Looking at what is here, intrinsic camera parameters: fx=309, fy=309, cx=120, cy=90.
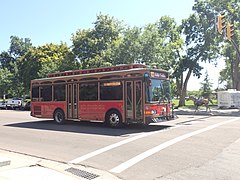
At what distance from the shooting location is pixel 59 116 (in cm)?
1831

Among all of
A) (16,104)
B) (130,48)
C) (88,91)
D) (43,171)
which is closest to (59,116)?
(88,91)

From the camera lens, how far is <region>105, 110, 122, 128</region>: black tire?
15.2 m

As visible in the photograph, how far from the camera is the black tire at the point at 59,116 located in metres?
18.1

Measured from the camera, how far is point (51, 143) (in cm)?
1155

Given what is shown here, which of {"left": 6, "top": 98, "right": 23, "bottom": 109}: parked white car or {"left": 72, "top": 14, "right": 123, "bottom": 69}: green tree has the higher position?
{"left": 72, "top": 14, "right": 123, "bottom": 69}: green tree

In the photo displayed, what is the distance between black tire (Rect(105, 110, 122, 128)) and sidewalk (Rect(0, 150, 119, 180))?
6752 mm

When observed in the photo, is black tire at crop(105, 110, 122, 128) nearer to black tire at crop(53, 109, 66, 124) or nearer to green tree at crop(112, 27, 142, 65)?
black tire at crop(53, 109, 66, 124)

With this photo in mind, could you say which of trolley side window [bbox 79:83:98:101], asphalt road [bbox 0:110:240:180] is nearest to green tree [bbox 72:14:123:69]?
trolley side window [bbox 79:83:98:101]

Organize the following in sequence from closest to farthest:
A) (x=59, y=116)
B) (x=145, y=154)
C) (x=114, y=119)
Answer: (x=145, y=154) → (x=114, y=119) → (x=59, y=116)

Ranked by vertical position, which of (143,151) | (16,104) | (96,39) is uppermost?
(96,39)

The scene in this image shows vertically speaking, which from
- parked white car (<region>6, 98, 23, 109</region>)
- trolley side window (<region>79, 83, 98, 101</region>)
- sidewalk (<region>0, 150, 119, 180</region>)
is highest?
trolley side window (<region>79, 83, 98, 101</region>)

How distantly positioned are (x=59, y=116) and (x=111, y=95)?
4.45 meters

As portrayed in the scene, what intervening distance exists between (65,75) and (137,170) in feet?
38.8

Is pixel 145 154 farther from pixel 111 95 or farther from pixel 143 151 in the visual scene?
pixel 111 95
